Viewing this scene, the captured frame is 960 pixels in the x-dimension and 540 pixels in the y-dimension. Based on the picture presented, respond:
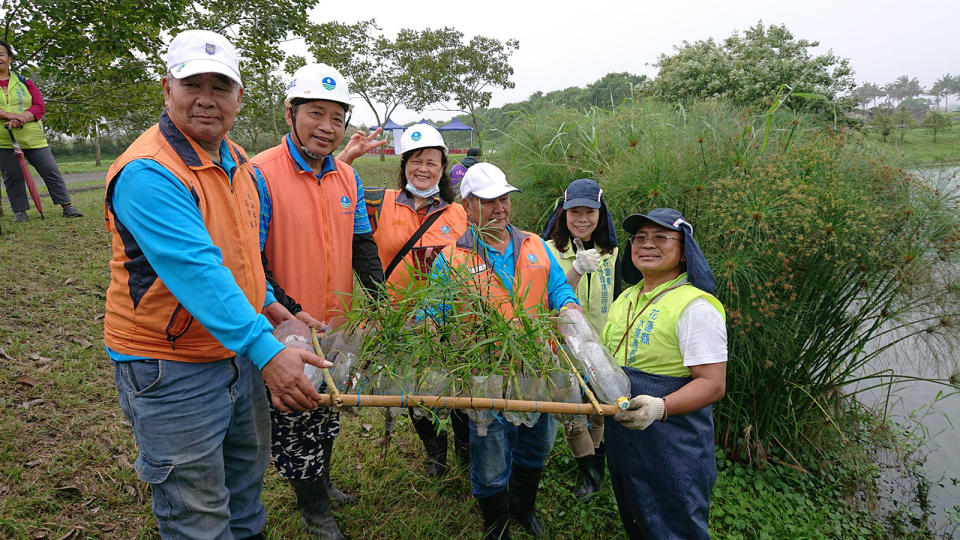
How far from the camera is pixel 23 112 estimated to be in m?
5.23

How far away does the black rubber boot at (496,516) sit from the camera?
2.47 m

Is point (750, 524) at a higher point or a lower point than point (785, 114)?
lower

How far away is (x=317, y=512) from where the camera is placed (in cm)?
246

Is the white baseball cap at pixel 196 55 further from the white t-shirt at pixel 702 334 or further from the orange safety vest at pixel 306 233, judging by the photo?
the white t-shirt at pixel 702 334

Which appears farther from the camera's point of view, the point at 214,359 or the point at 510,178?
the point at 510,178

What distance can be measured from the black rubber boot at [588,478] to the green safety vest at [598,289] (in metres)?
0.89

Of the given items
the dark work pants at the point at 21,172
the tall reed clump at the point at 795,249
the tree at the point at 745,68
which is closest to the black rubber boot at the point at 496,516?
the tall reed clump at the point at 795,249

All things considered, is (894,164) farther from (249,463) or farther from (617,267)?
(249,463)

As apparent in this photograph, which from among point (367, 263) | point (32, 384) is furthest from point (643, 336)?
point (32, 384)

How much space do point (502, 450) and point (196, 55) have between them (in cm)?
197

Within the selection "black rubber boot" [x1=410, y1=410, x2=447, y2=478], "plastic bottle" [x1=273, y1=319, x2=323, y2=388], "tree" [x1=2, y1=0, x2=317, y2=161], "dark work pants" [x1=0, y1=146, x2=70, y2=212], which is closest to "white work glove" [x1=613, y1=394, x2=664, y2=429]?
"plastic bottle" [x1=273, y1=319, x2=323, y2=388]

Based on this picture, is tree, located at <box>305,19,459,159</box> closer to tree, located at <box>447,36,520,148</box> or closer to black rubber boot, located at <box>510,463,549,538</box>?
tree, located at <box>447,36,520,148</box>

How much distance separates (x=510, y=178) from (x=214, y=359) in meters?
4.01

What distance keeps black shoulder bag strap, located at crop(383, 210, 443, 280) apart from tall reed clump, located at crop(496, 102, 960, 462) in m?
1.47
